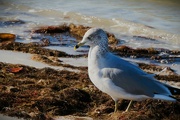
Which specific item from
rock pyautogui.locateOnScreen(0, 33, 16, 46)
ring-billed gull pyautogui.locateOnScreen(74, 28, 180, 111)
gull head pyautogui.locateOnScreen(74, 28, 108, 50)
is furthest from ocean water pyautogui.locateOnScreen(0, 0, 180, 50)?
ring-billed gull pyautogui.locateOnScreen(74, 28, 180, 111)

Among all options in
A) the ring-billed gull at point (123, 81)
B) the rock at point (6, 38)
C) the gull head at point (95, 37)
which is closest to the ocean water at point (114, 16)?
the rock at point (6, 38)

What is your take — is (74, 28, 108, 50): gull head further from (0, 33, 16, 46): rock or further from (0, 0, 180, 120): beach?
(0, 33, 16, 46): rock

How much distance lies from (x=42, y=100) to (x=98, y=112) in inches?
26.6

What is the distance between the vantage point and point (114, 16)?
1287 centimetres

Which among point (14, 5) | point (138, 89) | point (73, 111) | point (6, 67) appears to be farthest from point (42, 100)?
point (14, 5)

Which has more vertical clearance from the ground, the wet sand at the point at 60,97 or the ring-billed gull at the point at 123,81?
the ring-billed gull at the point at 123,81

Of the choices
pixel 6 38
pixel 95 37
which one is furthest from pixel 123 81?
pixel 6 38

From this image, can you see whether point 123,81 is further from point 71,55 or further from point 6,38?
point 6,38

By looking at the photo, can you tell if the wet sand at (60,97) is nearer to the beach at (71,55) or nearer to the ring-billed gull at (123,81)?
the beach at (71,55)

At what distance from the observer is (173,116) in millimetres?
5145

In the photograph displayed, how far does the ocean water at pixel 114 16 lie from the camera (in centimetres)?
1049

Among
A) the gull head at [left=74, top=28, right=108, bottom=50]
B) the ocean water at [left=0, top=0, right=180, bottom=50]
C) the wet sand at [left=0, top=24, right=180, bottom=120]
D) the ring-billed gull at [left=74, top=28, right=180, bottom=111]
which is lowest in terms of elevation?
the ocean water at [left=0, top=0, right=180, bottom=50]

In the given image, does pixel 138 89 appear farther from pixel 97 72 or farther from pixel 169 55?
pixel 169 55

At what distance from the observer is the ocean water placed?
10.5 meters
